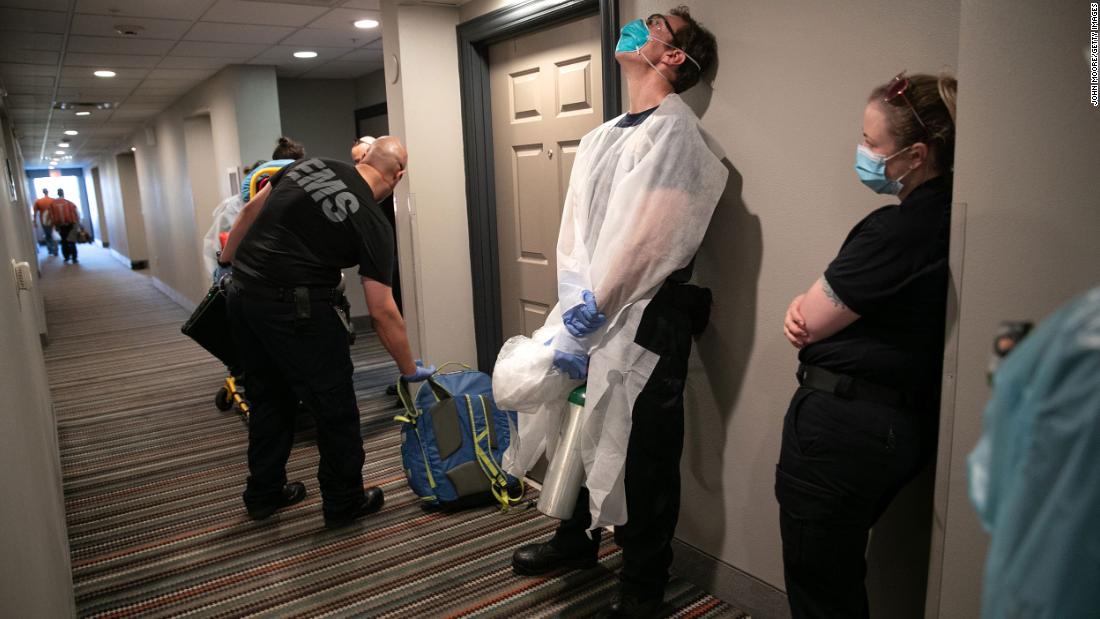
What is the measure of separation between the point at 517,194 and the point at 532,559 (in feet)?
4.79

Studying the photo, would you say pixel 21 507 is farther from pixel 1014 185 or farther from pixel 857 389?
pixel 1014 185

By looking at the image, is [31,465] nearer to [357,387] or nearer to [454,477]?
[454,477]

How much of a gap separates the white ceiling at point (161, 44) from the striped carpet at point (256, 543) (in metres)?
2.14

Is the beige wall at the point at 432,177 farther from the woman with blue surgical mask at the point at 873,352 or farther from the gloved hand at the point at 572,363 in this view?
the woman with blue surgical mask at the point at 873,352

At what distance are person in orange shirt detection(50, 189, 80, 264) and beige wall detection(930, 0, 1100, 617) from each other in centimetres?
1710

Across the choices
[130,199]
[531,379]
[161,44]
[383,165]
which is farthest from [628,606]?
[130,199]

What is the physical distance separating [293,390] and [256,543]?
607 millimetres

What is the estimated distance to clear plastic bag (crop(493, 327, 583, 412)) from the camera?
2020 mm

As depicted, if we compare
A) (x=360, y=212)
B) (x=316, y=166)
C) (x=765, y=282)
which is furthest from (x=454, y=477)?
(x=765, y=282)

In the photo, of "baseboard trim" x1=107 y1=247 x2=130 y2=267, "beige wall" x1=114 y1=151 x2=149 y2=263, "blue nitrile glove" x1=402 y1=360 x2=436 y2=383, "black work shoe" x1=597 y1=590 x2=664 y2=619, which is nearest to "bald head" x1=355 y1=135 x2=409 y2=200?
"blue nitrile glove" x1=402 y1=360 x2=436 y2=383

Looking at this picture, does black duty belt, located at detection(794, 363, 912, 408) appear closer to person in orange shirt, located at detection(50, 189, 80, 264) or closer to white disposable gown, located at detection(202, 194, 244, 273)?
white disposable gown, located at detection(202, 194, 244, 273)

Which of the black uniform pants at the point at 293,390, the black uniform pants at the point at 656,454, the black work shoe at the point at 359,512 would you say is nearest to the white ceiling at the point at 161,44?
the black uniform pants at the point at 293,390

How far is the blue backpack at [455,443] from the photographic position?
2.77m

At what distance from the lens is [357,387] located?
461cm
